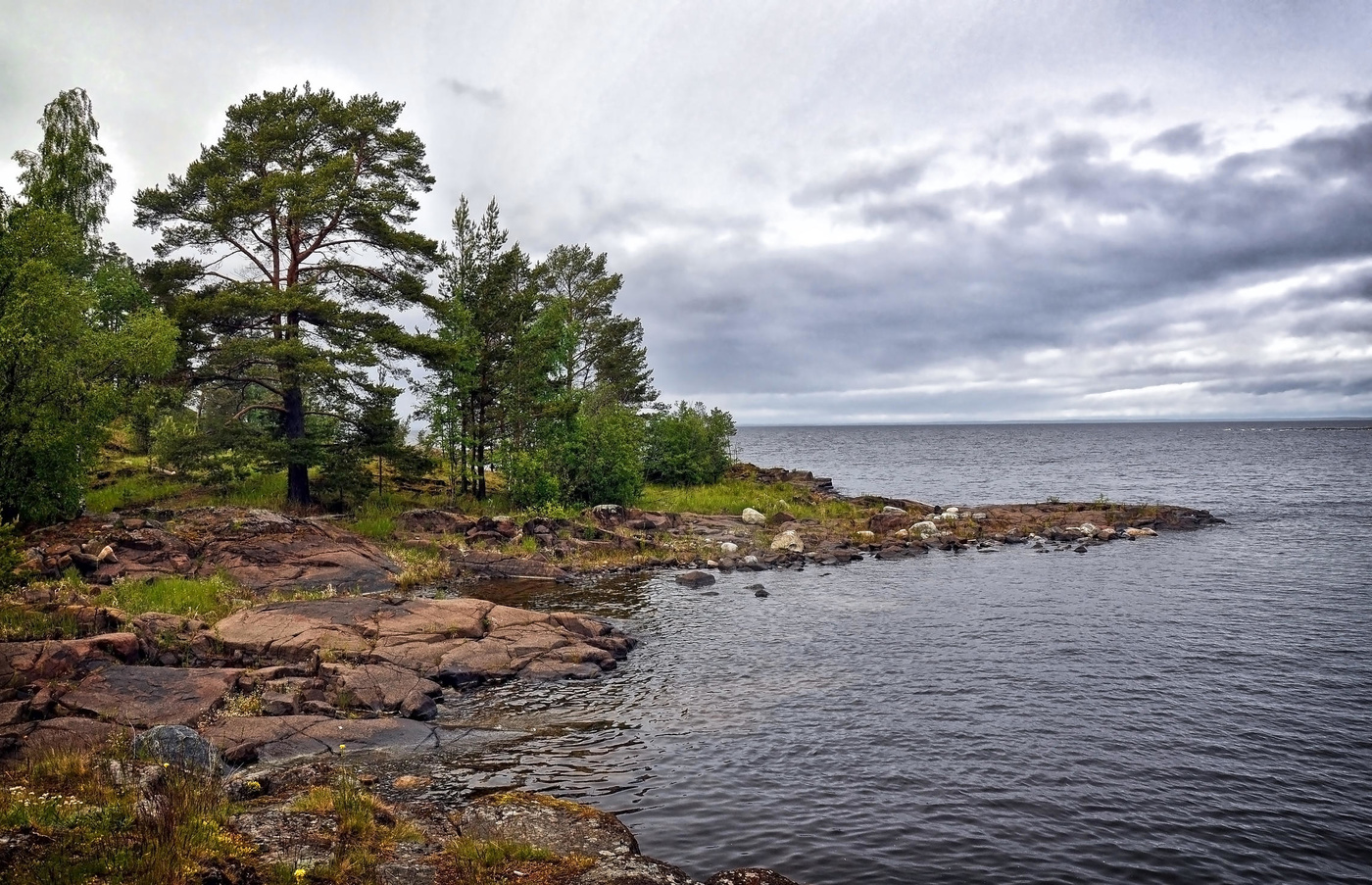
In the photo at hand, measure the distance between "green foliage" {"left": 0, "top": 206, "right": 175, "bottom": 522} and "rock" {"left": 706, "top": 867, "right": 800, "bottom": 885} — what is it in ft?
84.3

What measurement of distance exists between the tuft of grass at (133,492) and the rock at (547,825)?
2995 cm

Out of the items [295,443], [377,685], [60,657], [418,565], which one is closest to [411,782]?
[377,685]

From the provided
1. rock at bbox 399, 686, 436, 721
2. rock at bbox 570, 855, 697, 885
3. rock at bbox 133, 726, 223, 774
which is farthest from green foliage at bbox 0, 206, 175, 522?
rock at bbox 570, 855, 697, 885

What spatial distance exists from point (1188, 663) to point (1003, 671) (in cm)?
516

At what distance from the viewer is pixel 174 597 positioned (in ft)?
71.3

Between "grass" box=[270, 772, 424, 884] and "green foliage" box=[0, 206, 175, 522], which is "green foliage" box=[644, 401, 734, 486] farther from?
"grass" box=[270, 772, 424, 884]

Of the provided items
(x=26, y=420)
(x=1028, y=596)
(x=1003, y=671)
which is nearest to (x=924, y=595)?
(x=1028, y=596)

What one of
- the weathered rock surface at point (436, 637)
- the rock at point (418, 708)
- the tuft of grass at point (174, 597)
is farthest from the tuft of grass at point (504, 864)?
the tuft of grass at point (174, 597)

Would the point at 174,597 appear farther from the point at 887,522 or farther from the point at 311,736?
the point at 887,522

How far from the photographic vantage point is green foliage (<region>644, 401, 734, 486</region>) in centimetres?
6112

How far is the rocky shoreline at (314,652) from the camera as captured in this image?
11336 mm

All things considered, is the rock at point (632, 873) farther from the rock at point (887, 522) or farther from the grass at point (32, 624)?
the rock at point (887, 522)

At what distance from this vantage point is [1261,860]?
441 inches

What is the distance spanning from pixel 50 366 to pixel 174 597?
9625mm
